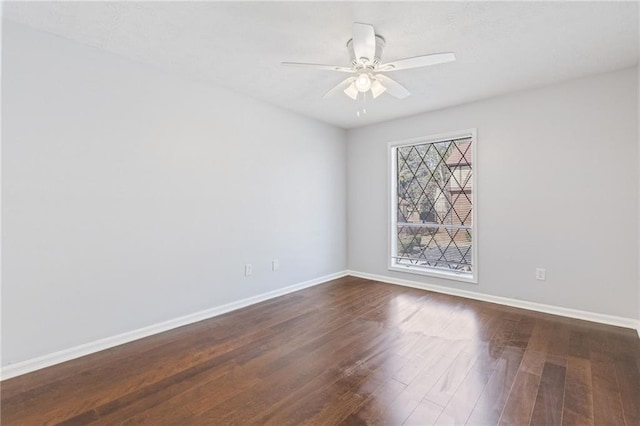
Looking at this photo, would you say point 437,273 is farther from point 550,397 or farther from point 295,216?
point 550,397

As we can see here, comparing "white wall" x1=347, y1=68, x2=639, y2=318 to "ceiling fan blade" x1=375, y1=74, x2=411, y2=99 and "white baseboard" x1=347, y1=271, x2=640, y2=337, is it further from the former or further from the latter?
"ceiling fan blade" x1=375, y1=74, x2=411, y2=99

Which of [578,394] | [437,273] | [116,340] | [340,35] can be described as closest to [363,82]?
[340,35]

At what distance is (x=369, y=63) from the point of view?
7.13 feet

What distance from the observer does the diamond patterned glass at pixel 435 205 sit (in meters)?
3.90

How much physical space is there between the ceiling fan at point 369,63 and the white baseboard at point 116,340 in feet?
8.10

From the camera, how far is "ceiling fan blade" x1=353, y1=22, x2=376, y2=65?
1.81 m

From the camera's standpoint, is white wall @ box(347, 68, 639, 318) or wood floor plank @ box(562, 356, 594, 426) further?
white wall @ box(347, 68, 639, 318)

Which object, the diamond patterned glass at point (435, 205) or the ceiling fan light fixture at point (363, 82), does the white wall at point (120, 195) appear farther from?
the diamond patterned glass at point (435, 205)

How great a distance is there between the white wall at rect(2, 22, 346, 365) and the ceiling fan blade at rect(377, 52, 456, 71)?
1885 mm

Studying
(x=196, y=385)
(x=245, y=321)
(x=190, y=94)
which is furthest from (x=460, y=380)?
(x=190, y=94)

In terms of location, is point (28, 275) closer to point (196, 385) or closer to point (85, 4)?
point (196, 385)

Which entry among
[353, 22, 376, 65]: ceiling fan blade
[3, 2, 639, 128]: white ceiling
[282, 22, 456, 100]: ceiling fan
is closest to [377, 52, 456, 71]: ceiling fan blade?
[282, 22, 456, 100]: ceiling fan

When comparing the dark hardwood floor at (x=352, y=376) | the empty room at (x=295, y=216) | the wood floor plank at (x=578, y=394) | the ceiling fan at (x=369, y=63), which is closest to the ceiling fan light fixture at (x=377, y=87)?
the ceiling fan at (x=369, y=63)

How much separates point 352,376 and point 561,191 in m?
2.88
